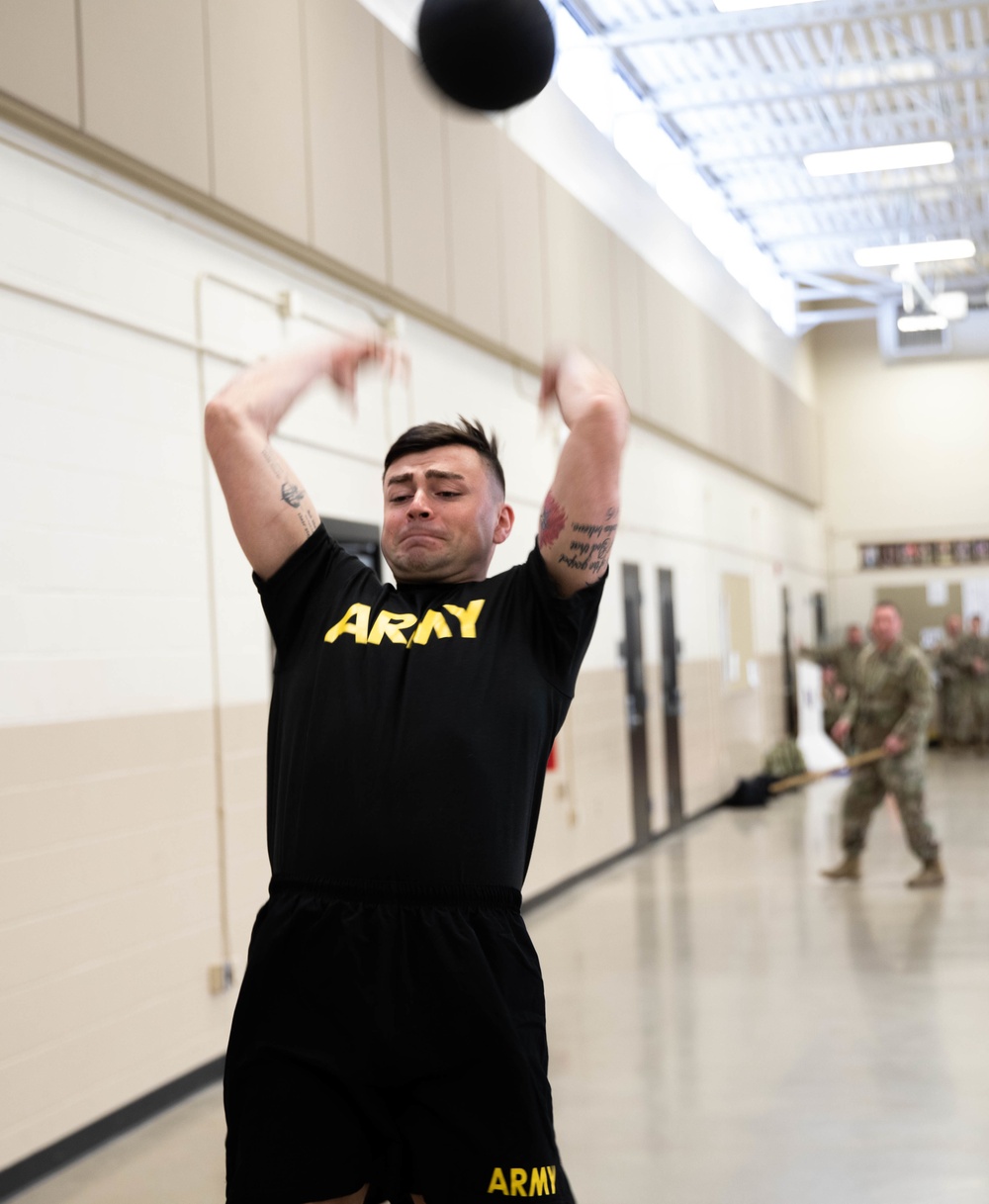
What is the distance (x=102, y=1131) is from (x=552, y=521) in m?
3.14

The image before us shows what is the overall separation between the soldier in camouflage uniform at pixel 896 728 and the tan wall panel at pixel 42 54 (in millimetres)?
5673

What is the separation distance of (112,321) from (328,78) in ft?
6.19

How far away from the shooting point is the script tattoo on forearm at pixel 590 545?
1.92 m

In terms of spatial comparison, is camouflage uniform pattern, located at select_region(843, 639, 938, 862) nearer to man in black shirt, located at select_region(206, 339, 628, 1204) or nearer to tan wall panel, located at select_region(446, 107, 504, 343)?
tan wall panel, located at select_region(446, 107, 504, 343)

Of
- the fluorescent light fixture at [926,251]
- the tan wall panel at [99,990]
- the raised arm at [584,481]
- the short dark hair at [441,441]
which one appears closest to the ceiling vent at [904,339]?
the fluorescent light fixture at [926,251]

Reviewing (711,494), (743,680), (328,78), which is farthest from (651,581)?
(328,78)

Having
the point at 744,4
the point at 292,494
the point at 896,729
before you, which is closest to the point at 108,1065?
the point at 292,494

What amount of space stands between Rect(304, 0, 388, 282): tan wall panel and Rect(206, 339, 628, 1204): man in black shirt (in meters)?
3.90

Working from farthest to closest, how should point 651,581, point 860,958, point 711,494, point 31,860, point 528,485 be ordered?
point 711,494 → point 651,581 → point 528,485 → point 860,958 → point 31,860

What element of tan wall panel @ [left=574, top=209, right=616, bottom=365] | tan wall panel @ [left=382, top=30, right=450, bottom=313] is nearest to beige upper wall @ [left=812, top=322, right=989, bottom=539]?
tan wall panel @ [left=574, top=209, right=616, bottom=365]

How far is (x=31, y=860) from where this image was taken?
3.94 metres

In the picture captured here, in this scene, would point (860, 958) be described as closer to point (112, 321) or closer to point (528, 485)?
point (528, 485)

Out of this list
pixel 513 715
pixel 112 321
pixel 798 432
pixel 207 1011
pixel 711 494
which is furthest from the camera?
pixel 798 432

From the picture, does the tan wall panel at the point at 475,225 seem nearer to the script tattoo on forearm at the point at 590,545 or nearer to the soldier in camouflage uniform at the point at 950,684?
the script tattoo on forearm at the point at 590,545
